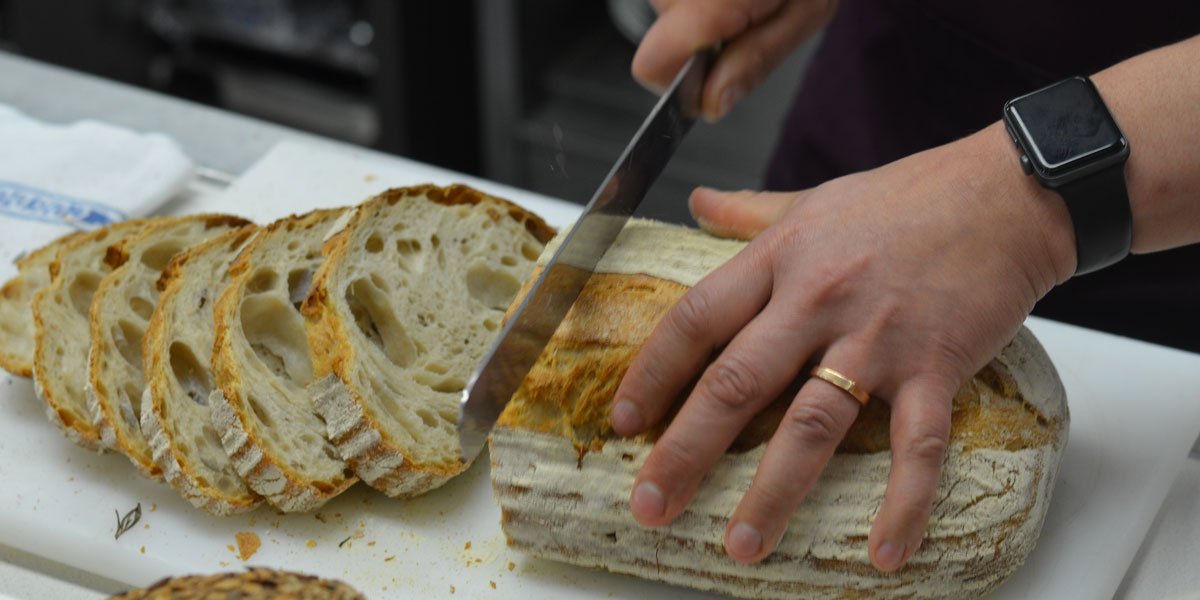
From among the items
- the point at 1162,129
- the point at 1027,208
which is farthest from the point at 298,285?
the point at 1162,129

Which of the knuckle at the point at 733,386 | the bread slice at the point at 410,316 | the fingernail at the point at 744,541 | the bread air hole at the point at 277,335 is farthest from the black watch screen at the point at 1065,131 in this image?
the bread air hole at the point at 277,335

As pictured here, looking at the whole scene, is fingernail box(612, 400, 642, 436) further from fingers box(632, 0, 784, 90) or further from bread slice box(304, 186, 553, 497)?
fingers box(632, 0, 784, 90)

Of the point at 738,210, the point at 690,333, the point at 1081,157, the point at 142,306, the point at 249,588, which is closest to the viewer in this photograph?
the point at 249,588

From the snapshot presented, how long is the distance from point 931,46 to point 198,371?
1.48 meters

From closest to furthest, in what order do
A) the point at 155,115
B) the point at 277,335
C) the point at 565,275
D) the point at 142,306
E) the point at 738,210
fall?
the point at 565,275 → the point at 738,210 → the point at 277,335 → the point at 142,306 → the point at 155,115

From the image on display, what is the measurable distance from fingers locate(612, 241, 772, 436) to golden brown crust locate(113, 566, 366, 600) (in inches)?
17.1

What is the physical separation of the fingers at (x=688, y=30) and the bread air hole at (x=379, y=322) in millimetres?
665

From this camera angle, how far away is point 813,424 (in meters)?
1.48

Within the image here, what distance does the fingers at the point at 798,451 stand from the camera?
4.86ft

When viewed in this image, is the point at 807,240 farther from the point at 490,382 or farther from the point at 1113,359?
the point at 1113,359

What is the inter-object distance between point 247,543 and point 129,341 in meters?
0.45

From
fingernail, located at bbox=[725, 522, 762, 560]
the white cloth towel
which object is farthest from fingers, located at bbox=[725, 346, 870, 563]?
the white cloth towel

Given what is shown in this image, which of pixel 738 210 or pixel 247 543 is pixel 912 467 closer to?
pixel 738 210

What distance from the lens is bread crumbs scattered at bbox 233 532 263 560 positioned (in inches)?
68.2
